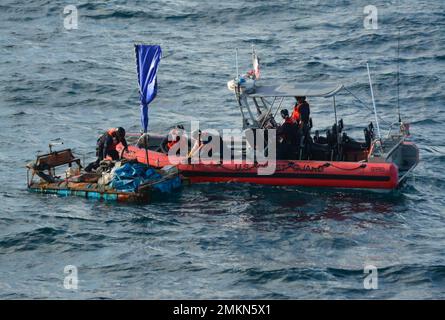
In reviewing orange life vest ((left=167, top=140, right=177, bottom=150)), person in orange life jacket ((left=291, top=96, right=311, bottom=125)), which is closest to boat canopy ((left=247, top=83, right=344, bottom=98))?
person in orange life jacket ((left=291, top=96, right=311, bottom=125))

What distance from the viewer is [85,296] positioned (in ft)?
58.5

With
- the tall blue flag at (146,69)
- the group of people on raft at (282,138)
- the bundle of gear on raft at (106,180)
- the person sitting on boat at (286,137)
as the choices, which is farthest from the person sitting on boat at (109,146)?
the person sitting on boat at (286,137)

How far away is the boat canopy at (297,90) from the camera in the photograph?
23.3 metres

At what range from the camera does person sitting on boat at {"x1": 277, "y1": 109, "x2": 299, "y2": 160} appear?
23.8 m

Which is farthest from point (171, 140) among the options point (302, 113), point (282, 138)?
point (302, 113)

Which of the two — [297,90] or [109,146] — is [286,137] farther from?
[109,146]

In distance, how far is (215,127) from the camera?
96.3ft

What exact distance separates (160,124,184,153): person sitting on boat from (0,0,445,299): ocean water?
2035 millimetres

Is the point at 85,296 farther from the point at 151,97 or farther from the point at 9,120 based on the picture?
the point at 9,120

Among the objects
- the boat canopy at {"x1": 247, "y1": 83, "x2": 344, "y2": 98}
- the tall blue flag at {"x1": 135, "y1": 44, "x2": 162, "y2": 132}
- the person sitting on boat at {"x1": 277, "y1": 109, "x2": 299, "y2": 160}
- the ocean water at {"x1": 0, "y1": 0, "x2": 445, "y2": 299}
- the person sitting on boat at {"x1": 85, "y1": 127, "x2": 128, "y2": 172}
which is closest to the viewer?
the ocean water at {"x1": 0, "y1": 0, "x2": 445, "y2": 299}

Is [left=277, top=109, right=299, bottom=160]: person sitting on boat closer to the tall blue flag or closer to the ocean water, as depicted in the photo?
the ocean water

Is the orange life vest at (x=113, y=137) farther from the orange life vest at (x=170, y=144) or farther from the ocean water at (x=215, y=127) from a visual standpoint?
the ocean water at (x=215, y=127)

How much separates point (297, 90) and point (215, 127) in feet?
19.7

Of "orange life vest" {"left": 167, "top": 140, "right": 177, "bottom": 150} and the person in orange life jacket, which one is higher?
the person in orange life jacket
